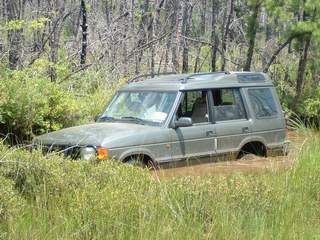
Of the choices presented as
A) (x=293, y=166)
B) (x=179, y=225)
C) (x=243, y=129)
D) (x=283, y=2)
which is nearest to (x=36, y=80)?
(x=243, y=129)

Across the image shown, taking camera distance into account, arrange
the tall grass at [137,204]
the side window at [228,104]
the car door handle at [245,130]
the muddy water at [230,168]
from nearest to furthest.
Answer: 1. the tall grass at [137,204]
2. the muddy water at [230,168]
3. the side window at [228,104]
4. the car door handle at [245,130]

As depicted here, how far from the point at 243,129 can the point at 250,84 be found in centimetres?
94

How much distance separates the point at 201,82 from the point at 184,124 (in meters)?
1.03

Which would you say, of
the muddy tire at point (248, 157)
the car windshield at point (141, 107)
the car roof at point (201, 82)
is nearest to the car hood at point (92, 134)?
the car windshield at point (141, 107)

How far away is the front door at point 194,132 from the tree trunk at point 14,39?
754 centimetres

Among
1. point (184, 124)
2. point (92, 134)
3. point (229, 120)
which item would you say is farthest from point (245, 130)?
point (92, 134)

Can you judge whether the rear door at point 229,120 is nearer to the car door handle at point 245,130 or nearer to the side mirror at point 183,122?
the car door handle at point 245,130

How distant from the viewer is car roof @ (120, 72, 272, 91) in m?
9.50

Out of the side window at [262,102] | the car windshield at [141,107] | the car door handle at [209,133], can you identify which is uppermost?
the car windshield at [141,107]

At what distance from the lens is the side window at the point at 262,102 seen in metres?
10.3

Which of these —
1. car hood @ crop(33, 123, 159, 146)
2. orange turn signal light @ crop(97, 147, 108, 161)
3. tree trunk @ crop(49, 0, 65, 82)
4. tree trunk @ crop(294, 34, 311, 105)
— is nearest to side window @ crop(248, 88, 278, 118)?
car hood @ crop(33, 123, 159, 146)

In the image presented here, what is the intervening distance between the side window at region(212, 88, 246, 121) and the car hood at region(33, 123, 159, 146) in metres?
1.45

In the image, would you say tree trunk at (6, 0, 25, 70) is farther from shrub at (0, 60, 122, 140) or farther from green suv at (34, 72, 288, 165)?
green suv at (34, 72, 288, 165)

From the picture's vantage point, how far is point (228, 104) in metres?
9.99
